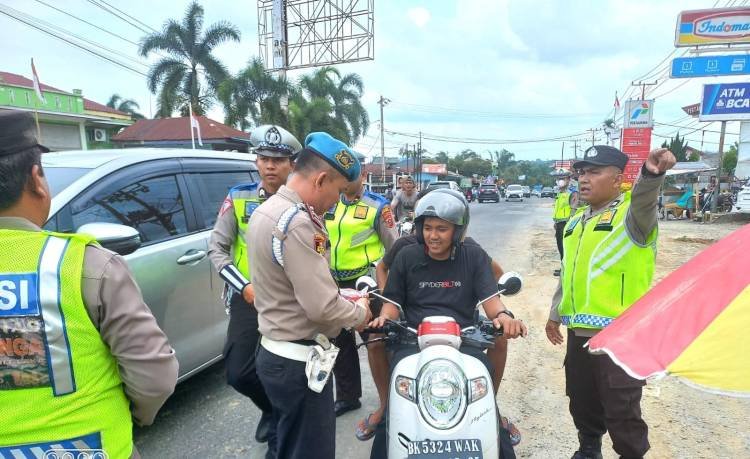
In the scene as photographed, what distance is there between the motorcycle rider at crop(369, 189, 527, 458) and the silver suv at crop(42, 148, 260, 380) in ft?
4.49

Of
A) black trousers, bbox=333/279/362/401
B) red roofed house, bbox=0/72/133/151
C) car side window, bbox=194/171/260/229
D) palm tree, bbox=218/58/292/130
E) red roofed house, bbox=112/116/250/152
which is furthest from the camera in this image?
palm tree, bbox=218/58/292/130

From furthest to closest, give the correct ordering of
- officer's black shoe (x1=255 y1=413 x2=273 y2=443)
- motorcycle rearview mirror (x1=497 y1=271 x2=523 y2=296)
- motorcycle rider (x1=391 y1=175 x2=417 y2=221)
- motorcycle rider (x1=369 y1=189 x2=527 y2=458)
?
motorcycle rider (x1=391 y1=175 x2=417 y2=221), officer's black shoe (x1=255 y1=413 x2=273 y2=443), motorcycle rider (x1=369 y1=189 x2=527 y2=458), motorcycle rearview mirror (x1=497 y1=271 x2=523 y2=296)

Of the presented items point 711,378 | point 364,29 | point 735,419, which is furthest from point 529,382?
point 364,29

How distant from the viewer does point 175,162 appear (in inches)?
132

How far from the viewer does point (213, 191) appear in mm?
3670

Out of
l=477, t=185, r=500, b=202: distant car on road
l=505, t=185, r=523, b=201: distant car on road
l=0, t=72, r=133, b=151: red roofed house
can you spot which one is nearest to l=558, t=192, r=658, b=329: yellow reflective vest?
l=0, t=72, r=133, b=151: red roofed house

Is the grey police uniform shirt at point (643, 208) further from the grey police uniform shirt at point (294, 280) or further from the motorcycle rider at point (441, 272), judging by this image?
the grey police uniform shirt at point (294, 280)

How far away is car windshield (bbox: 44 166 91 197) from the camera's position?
2.62 m

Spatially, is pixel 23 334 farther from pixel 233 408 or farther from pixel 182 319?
pixel 233 408

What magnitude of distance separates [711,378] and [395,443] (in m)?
1.35

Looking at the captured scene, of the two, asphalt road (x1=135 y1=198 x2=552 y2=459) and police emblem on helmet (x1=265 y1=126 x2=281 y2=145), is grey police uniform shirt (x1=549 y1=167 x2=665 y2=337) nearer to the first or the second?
asphalt road (x1=135 y1=198 x2=552 y2=459)

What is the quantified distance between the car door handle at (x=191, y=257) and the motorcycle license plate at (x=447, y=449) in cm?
197

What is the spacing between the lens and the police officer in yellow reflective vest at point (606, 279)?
229 cm

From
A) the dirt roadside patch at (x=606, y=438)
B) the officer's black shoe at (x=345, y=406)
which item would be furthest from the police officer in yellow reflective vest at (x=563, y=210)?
the officer's black shoe at (x=345, y=406)
